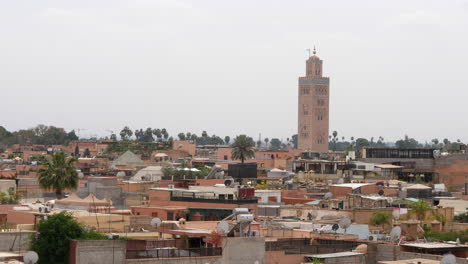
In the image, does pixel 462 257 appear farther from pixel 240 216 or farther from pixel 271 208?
pixel 271 208

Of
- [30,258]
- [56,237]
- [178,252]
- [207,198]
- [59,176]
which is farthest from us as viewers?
[59,176]

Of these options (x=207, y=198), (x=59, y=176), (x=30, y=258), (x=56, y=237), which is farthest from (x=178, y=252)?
(x=59, y=176)

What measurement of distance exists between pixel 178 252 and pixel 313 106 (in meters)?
160

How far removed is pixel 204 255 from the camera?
29219 mm

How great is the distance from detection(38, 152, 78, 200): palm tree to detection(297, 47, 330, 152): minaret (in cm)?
13010

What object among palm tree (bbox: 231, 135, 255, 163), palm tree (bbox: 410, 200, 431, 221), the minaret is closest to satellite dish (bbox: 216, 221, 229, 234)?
palm tree (bbox: 410, 200, 431, 221)

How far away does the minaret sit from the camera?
18688 centimetres

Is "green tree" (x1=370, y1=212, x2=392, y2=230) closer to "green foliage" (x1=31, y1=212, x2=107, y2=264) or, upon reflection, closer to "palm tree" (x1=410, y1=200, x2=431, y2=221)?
"palm tree" (x1=410, y1=200, x2=431, y2=221)

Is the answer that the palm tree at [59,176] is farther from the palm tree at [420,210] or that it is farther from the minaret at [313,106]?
the minaret at [313,106]

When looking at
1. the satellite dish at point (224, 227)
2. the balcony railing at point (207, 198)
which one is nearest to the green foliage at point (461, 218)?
the balcony railing at point (207, 198)

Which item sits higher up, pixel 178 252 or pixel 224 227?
pixel 224 227

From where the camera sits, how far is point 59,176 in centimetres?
5681

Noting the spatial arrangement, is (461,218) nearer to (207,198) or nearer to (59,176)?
(207,198)

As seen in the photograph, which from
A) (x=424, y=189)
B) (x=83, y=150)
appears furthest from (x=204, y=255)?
(x=83, y=150)
